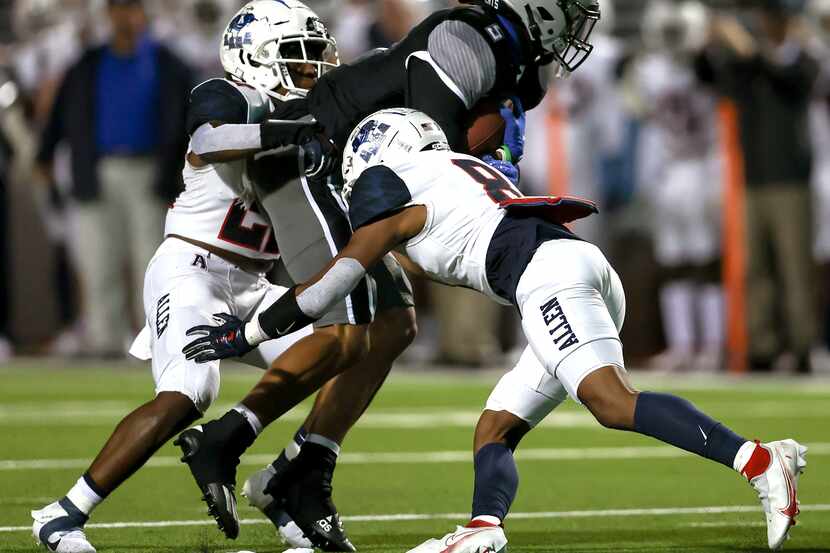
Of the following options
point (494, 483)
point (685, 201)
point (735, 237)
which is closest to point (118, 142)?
point (685, 201)

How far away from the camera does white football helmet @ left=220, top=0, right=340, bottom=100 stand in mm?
5699

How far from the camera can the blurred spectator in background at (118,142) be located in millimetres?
11320

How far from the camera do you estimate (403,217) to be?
485 centimetres

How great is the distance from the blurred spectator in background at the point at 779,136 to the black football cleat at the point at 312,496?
20.9 feet

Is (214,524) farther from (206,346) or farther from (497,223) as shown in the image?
(497,223)

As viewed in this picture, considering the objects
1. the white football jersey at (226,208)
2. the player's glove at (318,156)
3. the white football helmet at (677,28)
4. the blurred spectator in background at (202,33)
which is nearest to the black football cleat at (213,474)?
the white football jersey at (226,208)

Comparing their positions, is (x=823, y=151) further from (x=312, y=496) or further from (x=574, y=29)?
(x=312, y=496)

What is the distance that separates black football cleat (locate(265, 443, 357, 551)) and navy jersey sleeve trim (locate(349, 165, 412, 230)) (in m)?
0.89

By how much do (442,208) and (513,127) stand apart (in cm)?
83

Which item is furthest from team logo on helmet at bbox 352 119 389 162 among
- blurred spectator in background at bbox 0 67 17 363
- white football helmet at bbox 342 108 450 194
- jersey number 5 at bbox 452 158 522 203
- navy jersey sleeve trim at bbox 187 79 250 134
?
blurred spectator in background at bbox 0 67 17 363

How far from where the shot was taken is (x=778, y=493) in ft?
14.2

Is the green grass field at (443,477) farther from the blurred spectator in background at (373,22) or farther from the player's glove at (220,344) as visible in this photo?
the blurred spectator in background at (373,22)

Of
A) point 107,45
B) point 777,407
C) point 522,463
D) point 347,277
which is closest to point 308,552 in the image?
point 347,277

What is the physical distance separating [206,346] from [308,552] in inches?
29.4
